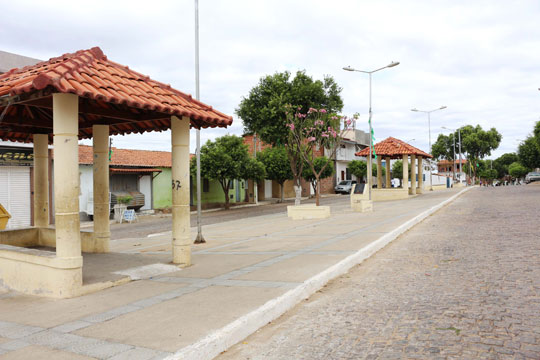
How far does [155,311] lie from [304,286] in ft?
6.70

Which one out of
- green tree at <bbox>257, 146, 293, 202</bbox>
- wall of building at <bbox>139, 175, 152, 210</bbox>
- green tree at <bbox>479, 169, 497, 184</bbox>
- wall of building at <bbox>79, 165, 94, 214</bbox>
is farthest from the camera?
green tree at <bbox>479, 169, 497, 184</bbox>

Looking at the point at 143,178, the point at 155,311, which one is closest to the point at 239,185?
the point at 143,178

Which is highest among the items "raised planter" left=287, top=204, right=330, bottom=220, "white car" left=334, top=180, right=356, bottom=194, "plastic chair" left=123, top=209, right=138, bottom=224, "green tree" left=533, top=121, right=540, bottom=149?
"green tree" left=533, top=121, right=540, bottom=149

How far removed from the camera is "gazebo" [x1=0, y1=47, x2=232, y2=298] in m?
5.91

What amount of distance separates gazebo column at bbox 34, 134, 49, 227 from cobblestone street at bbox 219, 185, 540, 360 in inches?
281

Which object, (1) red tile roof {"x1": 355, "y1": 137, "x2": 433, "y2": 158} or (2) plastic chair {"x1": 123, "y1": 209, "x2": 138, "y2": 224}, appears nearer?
(2) plastic chair {"x1": 123, "y1": 209, "x2": 138, "y2": 224}

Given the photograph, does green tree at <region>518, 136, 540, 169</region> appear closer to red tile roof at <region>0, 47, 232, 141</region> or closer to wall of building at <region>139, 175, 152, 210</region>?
wall of building at <region>139, 175, 152, 210</region>

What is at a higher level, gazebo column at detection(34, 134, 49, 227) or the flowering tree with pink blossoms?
the flowering tree with pink blossoms

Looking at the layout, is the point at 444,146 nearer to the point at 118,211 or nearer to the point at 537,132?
the point at 537,132

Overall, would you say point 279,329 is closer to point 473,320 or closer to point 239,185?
point 473,320

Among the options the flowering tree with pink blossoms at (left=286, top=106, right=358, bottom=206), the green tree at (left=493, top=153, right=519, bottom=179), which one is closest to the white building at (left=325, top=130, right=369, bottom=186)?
the flowering tree with pink blossoms at (left=286, top=106, right=358, bottom=206)

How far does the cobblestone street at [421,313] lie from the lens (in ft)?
13.0

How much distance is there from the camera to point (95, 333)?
4.36 metres

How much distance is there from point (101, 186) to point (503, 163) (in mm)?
113962
